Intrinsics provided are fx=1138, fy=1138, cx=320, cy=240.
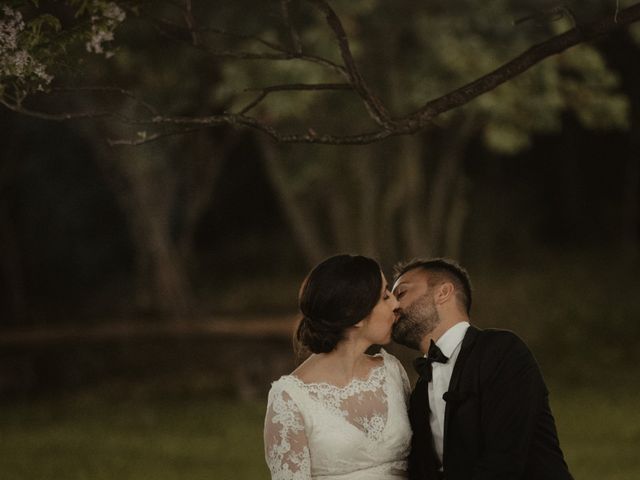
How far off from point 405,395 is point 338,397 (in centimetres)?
36

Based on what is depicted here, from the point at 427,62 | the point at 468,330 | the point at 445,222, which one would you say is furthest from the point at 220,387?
the point at 468,330

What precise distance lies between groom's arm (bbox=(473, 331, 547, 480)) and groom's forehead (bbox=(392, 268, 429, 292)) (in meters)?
0.40

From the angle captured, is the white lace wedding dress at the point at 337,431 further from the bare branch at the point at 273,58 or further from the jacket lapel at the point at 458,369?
the bare branch at the point at 273,58

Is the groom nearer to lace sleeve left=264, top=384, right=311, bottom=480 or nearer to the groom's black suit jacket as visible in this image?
the groom's black suit jacket

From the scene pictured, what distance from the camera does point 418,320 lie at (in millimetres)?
4188

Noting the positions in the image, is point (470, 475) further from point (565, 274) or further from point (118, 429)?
point (565, 274)

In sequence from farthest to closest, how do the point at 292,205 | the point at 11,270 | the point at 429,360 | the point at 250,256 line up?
the point at 250,256 → the point at 11,270 → the point at 292,205 → the point at 429,360

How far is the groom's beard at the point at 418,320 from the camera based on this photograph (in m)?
4.17

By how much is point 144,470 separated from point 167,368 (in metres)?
7.62

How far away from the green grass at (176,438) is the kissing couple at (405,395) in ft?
20.3

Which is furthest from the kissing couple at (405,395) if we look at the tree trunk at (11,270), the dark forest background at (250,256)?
the tree trunk at (11,270)

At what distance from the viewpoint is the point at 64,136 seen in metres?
24.0

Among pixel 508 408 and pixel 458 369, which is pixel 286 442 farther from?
pixel 508 408

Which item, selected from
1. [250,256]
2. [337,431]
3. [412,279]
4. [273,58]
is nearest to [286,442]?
[337,431]
